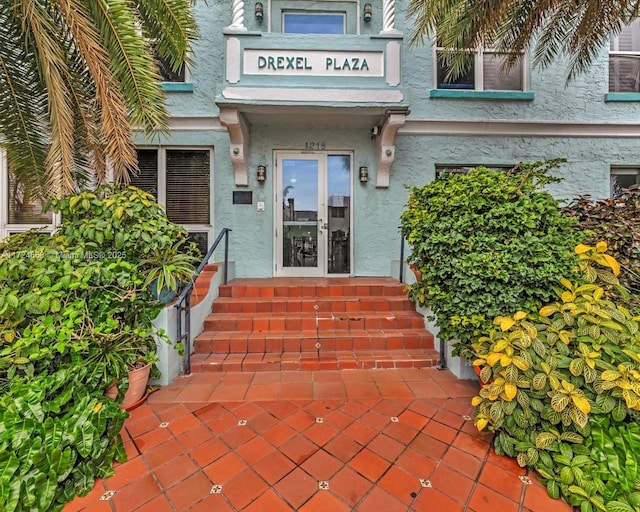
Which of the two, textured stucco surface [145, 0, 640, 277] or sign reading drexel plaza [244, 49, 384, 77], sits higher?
sign reading drexel plaza [244, 49, 384, 77]

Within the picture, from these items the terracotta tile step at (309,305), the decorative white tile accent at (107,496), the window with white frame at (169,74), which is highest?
the window with white frame at (169,74)

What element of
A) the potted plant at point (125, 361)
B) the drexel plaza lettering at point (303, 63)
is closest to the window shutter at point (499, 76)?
the drexel plaza lettering at point (303, 63)

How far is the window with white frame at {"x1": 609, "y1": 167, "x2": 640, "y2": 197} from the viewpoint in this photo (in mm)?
5082

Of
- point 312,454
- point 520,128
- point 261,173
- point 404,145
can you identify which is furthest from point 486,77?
point 312,454

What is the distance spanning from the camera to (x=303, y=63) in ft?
13.4

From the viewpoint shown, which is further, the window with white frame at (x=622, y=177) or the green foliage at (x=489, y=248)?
the window with white frame at (x=622, y=177)

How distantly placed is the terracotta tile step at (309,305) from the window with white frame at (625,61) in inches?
225

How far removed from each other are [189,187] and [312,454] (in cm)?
447

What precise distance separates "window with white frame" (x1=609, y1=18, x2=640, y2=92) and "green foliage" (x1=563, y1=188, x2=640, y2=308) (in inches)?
161

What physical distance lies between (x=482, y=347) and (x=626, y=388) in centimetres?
78

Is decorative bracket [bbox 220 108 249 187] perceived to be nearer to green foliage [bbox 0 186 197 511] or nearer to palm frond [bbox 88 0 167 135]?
palm frond [bbox 88 0 167 135]

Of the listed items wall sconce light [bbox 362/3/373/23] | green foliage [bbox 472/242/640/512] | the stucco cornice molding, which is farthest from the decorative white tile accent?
wall sconce light [bbox 362/3/373/23]

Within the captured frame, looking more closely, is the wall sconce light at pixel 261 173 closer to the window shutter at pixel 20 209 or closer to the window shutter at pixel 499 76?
the window shutter at pixel 20 209

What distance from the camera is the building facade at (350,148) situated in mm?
4766
